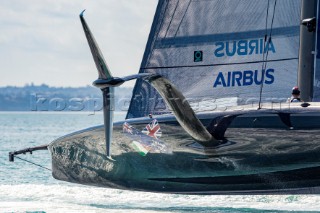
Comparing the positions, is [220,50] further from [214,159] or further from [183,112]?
[214,159]

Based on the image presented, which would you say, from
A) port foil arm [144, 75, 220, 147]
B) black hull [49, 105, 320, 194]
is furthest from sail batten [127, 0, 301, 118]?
port foil arm [144, 75, 220, 147]

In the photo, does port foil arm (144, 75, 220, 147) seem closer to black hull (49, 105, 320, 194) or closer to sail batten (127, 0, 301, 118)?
black hull (49, 105, 320, 194)

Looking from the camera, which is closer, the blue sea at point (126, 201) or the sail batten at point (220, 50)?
the sail batten at point (220, 50)

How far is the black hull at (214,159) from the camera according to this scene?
9.25 m

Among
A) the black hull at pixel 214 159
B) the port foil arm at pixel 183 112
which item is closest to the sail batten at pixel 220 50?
the black hull at pixel 214 159

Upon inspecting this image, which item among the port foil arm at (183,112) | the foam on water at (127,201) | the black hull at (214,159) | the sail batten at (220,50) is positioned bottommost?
the foam on water at (127,201)

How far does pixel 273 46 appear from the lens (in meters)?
10.3

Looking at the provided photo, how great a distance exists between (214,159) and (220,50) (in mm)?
1509

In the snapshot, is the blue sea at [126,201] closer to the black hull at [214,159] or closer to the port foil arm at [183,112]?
the black hull at [214,159]

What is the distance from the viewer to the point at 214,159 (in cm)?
974

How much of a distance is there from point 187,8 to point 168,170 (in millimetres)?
2120

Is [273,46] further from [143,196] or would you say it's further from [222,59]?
[143,196]

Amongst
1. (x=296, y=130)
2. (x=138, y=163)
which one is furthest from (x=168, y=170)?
(x=296, y=130)

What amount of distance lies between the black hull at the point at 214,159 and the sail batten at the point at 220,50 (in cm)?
69
